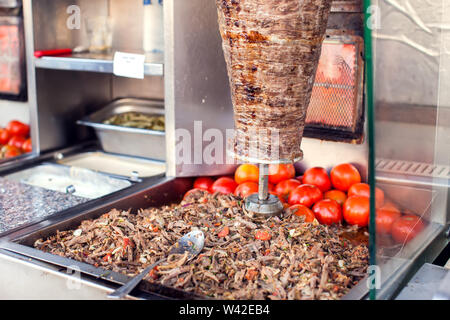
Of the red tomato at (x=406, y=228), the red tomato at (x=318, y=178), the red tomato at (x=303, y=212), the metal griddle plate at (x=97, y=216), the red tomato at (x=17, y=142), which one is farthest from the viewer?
the red tomato at (x=17, y=142)

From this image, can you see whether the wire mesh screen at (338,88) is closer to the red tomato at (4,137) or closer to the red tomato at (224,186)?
the red tomato at (224,186)

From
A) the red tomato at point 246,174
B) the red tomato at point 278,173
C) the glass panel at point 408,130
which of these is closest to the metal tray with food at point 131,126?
the red tomato at point 246,174

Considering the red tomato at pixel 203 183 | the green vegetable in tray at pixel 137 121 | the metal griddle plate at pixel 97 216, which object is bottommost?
the metal griddle plate at pixel 97 216

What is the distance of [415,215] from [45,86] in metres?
2.01

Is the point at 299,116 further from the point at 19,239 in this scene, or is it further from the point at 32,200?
the point at 32,200

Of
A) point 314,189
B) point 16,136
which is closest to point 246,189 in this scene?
point 314,189

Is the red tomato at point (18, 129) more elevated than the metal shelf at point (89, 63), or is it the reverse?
the metal shelf at point (89, 63)

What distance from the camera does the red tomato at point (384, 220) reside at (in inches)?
43.4

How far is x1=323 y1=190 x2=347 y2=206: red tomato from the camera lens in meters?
2.14

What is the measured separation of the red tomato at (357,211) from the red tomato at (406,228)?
1.55ft

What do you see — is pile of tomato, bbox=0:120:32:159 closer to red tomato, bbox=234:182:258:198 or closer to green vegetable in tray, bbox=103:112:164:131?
green vegetable in tray, bbox=103:112:164:131

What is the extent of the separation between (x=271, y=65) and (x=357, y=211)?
808 mm

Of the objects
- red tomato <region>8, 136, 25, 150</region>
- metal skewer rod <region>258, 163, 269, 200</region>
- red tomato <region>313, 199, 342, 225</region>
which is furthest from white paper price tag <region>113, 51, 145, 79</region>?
red tomato <region>8, 136, 25, 150</region>

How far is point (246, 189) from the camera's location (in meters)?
2.14
